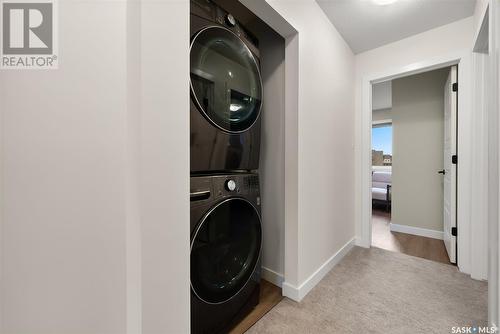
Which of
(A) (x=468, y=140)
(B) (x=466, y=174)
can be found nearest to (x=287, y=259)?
(B) (x=466, y=174)

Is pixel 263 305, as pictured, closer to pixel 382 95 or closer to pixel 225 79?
pixel 225 79

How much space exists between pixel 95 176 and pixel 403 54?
2.93m

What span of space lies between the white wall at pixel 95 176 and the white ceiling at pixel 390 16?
167cm

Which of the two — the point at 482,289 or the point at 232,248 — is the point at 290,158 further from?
the point at 482,289

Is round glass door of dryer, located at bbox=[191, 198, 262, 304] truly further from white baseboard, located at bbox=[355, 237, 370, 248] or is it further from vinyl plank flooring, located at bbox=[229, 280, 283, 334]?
white baseboard, located at bbox=[355, 237, 370, 248]

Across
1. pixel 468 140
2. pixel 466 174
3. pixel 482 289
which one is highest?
pixel 468 140

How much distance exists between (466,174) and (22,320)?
2963mm

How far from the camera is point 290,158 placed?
154 centimetres

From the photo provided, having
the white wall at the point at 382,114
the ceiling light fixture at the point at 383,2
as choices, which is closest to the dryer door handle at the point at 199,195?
the ceiling light fixture at the point at 383,2

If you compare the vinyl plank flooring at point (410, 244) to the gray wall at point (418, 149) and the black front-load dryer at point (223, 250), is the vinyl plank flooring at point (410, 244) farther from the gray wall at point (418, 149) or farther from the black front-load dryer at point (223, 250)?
the black front-load dryer at point (223, 250)

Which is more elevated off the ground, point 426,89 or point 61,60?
point 426,89

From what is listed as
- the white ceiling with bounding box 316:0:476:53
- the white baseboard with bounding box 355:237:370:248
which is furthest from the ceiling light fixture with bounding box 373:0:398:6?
the white baseboard with bounding box 355:237:370:248

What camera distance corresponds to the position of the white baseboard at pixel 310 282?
4.99 ft

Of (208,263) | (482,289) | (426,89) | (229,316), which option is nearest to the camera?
(208,263)
